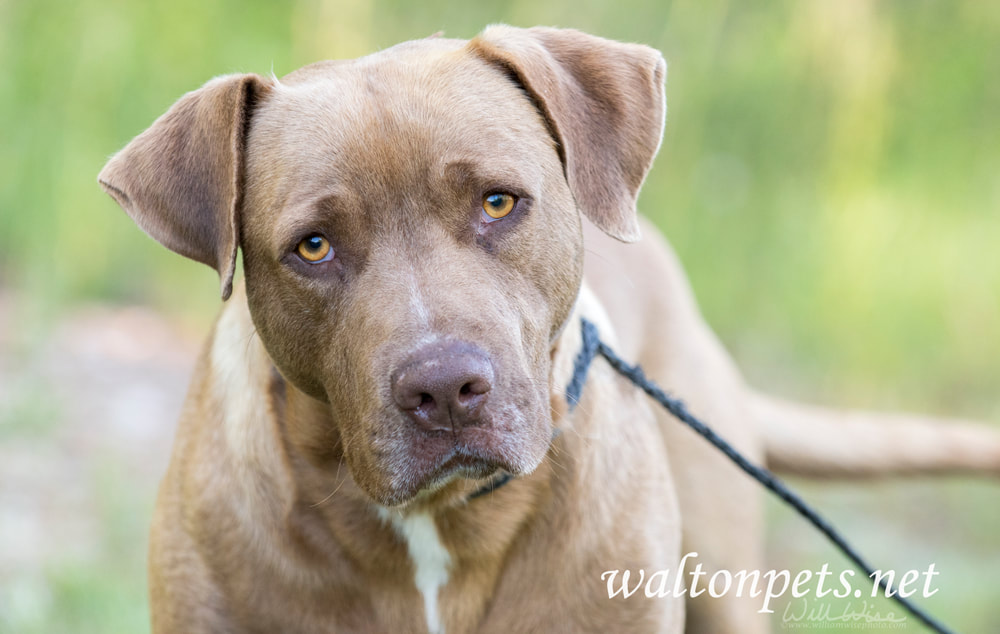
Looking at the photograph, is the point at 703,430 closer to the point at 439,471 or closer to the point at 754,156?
the point at 439,471

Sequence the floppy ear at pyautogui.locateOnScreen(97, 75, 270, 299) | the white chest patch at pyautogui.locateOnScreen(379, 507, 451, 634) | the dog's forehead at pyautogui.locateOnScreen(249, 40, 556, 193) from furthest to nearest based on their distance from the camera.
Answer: the white chest patch at pyautogui.locateOnScreen(379, 507, 451, 634) < the floppy ear at pyautogui.locateOnScreen(97, 75, 270, 299) < the dog's forehead at pyautogui.locateOnScreen(249, 40, 556, 193)

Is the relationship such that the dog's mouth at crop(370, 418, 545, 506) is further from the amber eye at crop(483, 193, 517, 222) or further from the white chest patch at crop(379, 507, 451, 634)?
the amber eye at crop(483, 193, 517, 222)

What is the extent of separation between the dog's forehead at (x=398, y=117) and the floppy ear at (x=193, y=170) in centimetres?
9

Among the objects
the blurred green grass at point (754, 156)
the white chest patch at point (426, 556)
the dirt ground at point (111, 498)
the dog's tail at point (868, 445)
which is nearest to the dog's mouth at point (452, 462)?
the white chest patch at point (426, 556)

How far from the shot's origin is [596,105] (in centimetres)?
299

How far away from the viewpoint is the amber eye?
108 inches

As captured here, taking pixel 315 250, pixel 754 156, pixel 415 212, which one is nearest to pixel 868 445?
pixel 415 212

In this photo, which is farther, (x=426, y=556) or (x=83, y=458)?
(x=83, y=458)

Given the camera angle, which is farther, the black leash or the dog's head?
the black leash

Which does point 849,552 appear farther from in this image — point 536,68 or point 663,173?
point 663,173

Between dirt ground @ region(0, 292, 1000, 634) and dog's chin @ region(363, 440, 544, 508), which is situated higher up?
dog's chin @ region(363, 440, 544, 508)

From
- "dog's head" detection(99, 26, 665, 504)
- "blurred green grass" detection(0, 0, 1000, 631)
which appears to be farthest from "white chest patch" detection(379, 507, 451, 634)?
"blurred green grass" detection(0, 0, 1000, 631)

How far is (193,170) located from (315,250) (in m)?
0.42

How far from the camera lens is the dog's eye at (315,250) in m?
2.73
